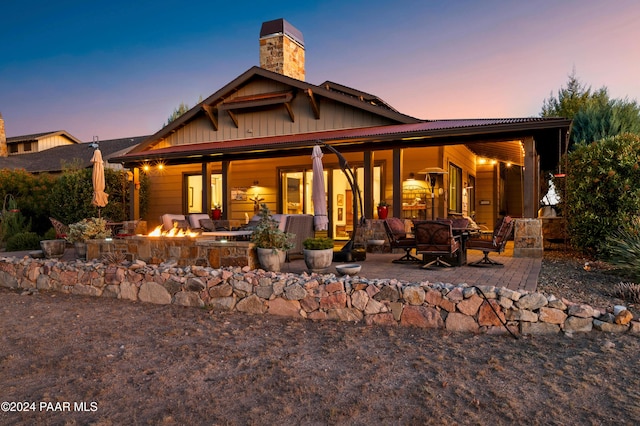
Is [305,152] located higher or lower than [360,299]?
higher

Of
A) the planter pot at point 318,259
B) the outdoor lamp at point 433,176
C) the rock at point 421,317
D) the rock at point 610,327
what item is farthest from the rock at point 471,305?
the outdoor lamp at point 433,176

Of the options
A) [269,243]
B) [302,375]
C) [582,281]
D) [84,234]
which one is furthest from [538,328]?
[84,234]

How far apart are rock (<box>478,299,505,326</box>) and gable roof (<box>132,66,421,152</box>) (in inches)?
276

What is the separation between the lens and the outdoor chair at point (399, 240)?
23.6 feet

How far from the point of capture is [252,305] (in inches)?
204

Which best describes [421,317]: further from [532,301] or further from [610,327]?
[610,327]

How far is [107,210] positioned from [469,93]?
14.6 metres

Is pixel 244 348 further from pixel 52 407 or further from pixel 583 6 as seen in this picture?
pixel 583 6

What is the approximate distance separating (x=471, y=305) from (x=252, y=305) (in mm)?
2593

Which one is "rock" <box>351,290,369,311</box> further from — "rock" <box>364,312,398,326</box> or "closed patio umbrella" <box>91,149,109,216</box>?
"closed patio umbrella" <box>91,149,109,216</box>

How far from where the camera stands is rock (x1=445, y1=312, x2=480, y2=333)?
4.35 meters

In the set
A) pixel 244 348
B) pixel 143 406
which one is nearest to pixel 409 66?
pixel 244 348

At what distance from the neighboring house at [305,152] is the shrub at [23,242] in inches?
126

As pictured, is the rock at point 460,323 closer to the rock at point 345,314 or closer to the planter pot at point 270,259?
the rock at point 345,314
